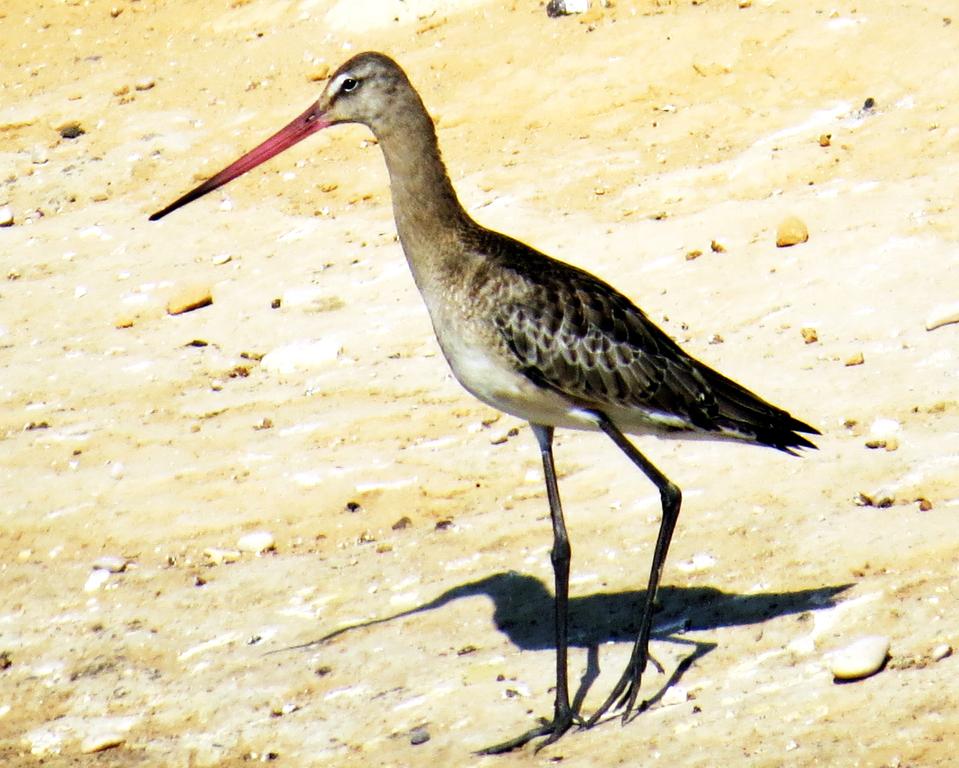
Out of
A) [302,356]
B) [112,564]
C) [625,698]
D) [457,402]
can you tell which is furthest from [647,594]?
[302,356]

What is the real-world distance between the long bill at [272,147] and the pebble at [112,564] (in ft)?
5.56

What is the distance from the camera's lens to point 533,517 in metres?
7.46

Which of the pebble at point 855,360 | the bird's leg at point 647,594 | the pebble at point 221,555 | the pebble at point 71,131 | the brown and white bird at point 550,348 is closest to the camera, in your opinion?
the bird's leg at point 647,594

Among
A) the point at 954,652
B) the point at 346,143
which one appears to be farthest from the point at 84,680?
the point at 346,143

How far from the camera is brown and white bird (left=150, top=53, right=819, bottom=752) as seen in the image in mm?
6172

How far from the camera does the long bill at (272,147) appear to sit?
6.79m

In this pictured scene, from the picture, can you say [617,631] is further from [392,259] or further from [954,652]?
[392,259]

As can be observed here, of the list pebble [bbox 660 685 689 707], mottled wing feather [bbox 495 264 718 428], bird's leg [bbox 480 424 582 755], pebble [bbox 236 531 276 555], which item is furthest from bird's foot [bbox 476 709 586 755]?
pebble [bbox 236 531 276 555]

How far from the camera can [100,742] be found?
21.3ft

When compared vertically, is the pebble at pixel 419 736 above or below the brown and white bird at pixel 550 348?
below

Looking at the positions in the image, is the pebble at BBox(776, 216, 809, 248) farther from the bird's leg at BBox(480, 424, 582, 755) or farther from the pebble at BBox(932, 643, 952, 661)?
the pebble at BBox(932, 643, 952, 661)

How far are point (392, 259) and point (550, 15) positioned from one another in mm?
2896

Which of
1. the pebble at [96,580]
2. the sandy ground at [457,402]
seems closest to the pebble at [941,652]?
the sandy ground at [457,402]

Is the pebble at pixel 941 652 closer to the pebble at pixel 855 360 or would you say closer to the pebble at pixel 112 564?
the pebble at pixel 855 360
